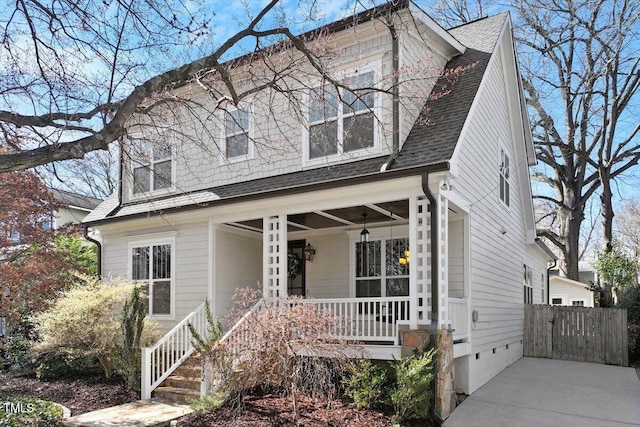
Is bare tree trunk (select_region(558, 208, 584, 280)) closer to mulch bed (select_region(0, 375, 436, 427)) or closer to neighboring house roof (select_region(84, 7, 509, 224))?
neighboring house roof (select_region(84, 7, 509, 224))

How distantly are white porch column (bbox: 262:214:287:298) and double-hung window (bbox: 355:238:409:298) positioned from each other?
7.20ft

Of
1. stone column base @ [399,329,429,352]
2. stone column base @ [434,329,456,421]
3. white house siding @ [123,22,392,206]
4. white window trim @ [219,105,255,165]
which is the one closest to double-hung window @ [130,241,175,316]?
white house siding @ [123,22,392,206]

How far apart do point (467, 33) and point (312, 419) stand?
30.8ft

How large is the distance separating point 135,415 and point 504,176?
370 inches

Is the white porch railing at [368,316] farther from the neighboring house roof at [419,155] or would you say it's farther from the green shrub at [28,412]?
the green shrub at [28,412]

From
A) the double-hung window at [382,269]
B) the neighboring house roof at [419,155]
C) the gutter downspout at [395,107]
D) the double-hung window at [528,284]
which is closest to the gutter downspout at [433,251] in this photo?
the neighboring house roof at [419,155]

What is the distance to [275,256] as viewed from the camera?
32.0ft

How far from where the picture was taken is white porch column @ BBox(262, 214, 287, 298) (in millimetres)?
9602

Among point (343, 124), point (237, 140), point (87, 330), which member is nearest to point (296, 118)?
point (343, 124)

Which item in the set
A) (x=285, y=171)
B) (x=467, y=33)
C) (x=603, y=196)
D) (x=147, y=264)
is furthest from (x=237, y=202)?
(x=603, y=196)

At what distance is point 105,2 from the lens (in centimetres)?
585

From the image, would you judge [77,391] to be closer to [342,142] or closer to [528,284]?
[342,142]

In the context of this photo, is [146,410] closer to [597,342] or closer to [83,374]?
[83,374]

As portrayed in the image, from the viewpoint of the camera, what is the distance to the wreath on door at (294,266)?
12.2 meters
